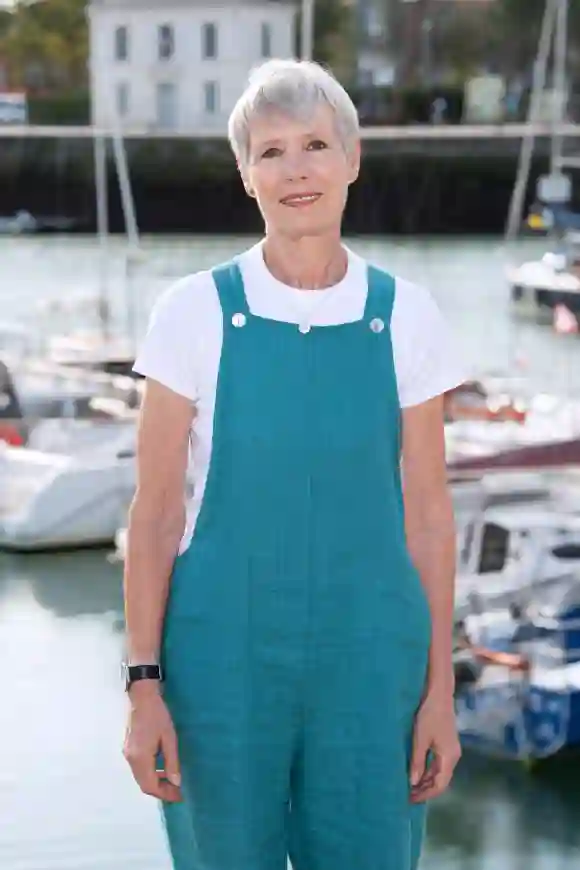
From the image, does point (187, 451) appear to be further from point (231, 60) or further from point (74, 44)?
point (74, 44)

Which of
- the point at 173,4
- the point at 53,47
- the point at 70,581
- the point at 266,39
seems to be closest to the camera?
the point at 70,581

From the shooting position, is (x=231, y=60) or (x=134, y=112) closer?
(x=231, y=60)

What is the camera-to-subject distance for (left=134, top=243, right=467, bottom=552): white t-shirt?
1.55 metres

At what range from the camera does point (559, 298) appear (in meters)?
20.5

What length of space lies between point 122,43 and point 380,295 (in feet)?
103

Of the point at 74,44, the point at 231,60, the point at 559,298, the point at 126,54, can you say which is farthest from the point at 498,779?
the point at 74,44

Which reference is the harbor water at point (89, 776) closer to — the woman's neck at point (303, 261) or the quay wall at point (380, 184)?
the woman's neck at point (303, 261)

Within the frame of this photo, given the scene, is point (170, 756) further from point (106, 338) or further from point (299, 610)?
point (106, 338)

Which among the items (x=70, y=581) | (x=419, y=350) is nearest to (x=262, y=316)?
(x=419, y=350)

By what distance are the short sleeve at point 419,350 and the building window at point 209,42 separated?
28.7m

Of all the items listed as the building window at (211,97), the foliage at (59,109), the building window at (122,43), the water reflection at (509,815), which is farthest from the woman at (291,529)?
the foliage at (59,109)

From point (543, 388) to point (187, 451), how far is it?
11775 mm

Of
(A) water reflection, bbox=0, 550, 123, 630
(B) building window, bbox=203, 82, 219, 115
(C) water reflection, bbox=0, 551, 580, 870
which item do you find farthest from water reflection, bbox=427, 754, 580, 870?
(B) building window, bbox=203, 82, 219, 115

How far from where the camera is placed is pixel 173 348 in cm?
155
